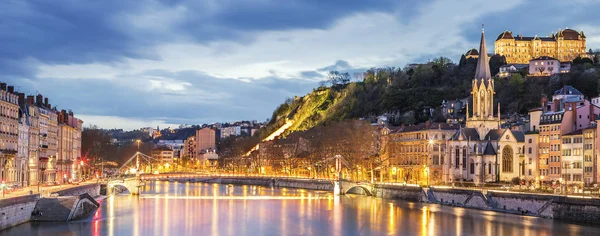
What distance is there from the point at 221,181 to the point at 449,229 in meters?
84.1

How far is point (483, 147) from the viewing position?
85.9m

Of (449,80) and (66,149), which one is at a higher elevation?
(449,80)

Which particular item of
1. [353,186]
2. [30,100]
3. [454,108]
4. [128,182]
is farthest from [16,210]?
[454,108]

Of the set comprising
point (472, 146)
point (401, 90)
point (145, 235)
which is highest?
point (401, 90)

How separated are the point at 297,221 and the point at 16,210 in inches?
744

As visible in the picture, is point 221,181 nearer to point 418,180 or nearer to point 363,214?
point 418,180

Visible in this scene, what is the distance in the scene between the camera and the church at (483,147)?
83438 millimetres

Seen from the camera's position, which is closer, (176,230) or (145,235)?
(145,235)

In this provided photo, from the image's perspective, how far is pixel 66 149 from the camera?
88.1 metres

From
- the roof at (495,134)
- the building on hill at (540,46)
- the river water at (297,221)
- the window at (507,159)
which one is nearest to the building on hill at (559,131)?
the window at (507,159)

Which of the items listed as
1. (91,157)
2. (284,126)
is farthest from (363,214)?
(284,126)

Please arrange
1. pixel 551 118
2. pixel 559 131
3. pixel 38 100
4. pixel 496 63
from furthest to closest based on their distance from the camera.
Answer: pixel 496 63 < pixel 38 100 < pixel 551 118 < pixel 559 131

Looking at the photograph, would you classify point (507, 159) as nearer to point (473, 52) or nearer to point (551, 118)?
point (551, 118)

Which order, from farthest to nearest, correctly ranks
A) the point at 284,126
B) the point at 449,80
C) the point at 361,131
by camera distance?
the point at 284,126 < the point at 449,80 < the point at 361,131
